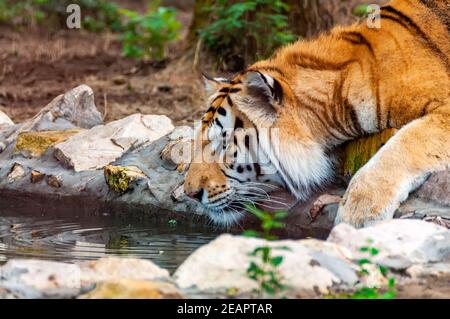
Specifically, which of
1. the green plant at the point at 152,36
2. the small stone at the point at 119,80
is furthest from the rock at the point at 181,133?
the green plant at the point at 152,36

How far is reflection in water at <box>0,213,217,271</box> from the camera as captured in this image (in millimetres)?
4832

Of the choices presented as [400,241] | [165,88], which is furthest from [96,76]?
[400,241]

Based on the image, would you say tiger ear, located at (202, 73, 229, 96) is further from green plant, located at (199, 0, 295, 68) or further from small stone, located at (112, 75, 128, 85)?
small stone, located at (112, 75, 128, 85)

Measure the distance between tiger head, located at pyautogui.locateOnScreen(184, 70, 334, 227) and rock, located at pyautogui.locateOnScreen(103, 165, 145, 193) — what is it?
0.73 meters

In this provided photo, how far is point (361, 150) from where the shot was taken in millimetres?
5191

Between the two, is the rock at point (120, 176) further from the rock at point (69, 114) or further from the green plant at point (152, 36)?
the green plant at point (152, 36)

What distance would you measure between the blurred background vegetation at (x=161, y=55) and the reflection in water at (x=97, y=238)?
2.49 meters

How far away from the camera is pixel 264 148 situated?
199 inches

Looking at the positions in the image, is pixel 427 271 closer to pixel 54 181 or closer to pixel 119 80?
pixel 54 181

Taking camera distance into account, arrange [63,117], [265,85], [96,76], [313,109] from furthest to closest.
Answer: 1. [96,76]
2. [63,117]
3. [313,109]
4. [265,85]

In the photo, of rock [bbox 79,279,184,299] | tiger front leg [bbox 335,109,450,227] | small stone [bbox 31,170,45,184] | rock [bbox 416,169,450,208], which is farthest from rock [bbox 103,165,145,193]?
rock [bbox 79,279,184,299]

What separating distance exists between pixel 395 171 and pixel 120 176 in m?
1.75

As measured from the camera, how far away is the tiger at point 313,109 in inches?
197
